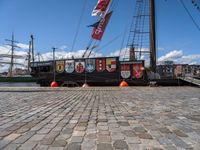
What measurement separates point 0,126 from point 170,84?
1757 cm

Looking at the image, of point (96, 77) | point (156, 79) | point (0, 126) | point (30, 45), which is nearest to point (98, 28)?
point (96, 77)

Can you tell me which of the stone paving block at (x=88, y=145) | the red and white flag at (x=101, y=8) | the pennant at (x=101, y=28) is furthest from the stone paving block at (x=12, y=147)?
the red and white flag at (x=101, y=8)

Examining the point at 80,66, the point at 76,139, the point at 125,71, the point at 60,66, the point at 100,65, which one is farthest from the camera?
the point at 60,66

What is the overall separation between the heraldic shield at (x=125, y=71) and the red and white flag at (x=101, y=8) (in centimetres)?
621

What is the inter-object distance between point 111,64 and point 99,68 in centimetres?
123

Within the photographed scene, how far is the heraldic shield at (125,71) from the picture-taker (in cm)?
2084

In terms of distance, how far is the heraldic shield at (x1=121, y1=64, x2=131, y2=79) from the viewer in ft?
68.4

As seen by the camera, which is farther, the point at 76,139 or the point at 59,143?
the point at 76,139

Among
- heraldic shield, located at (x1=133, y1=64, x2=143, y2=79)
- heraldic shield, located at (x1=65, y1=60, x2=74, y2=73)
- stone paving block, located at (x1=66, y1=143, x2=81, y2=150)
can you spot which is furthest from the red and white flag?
stone paving block, located at (x1=66, y1=143, x2=81, y2=150)

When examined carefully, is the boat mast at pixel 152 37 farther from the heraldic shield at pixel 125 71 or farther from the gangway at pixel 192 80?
the gangway at pixel 192 80

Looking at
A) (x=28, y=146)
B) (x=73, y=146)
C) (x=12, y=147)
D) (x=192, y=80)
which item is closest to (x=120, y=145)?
(x=73, y=146)

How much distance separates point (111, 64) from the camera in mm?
21172

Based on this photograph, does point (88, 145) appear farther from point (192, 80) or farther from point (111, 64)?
point (111, 64)

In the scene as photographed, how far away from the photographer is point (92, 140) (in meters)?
3.10
